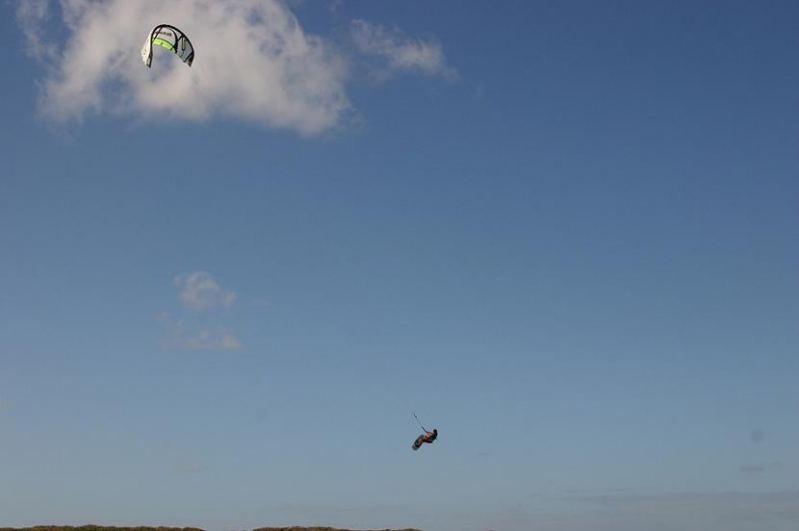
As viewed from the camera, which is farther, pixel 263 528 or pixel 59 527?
pixel 263 528

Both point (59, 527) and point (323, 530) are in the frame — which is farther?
point (323, 530)

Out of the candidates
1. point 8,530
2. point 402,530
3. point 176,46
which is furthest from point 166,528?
point 176,46

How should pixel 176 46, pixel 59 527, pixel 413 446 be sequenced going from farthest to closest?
1. pixel 413 446
2. pixel 59 527
3. pixel 176 46

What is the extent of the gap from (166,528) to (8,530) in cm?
1114

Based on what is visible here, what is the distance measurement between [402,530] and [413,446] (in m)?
8.73

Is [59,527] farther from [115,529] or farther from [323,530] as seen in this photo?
[323,530]

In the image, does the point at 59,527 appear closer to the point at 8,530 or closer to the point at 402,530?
the point at 8,530

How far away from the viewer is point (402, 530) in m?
77.2

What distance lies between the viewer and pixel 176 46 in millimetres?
63906

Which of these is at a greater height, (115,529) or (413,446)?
(413,446)

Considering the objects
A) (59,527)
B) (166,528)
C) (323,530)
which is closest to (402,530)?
(323,530)

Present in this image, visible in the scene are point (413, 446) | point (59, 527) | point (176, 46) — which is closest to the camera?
point (176, 46)

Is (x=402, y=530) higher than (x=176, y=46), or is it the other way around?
(x=176, y=46)

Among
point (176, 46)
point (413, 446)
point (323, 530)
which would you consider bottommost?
point (323, 530)
